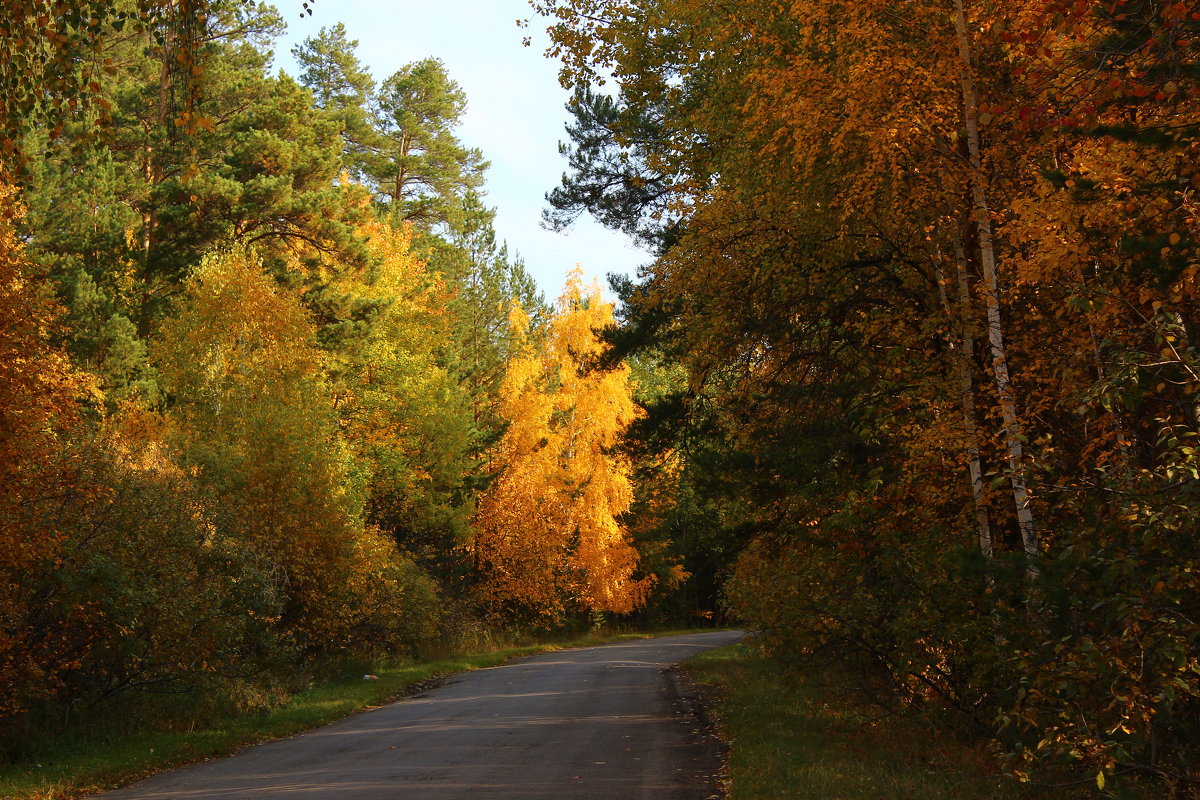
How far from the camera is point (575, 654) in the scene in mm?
32750

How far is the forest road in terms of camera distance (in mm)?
9703

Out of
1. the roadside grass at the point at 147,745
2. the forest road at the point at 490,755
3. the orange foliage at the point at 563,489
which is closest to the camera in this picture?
the forest road at the point at 490,755

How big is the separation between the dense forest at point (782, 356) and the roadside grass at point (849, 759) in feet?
1.52

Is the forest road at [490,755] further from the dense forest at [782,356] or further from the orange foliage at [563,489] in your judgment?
the orange foliage at [563,489]

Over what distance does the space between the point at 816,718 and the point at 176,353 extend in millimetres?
22098

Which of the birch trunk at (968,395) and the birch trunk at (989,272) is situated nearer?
the birch trunk at (989,272)

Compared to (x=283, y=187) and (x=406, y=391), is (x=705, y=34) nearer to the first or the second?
(x=283, y=187)

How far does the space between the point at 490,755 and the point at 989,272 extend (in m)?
7.83

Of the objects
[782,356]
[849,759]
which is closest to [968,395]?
[782,356]

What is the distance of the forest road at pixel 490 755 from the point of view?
970 centimetres


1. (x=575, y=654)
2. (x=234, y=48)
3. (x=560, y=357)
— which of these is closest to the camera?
(x=575, y=654)

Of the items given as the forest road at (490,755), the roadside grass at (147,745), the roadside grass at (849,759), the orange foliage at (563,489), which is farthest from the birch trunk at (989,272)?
the orange foliage at (563,489)

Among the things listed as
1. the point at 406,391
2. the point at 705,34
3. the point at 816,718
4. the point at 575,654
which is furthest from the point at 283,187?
the point at 816,718

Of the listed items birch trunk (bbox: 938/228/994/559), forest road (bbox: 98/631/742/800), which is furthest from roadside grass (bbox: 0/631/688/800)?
birch trunk (bbox: 938/228/994/559)
